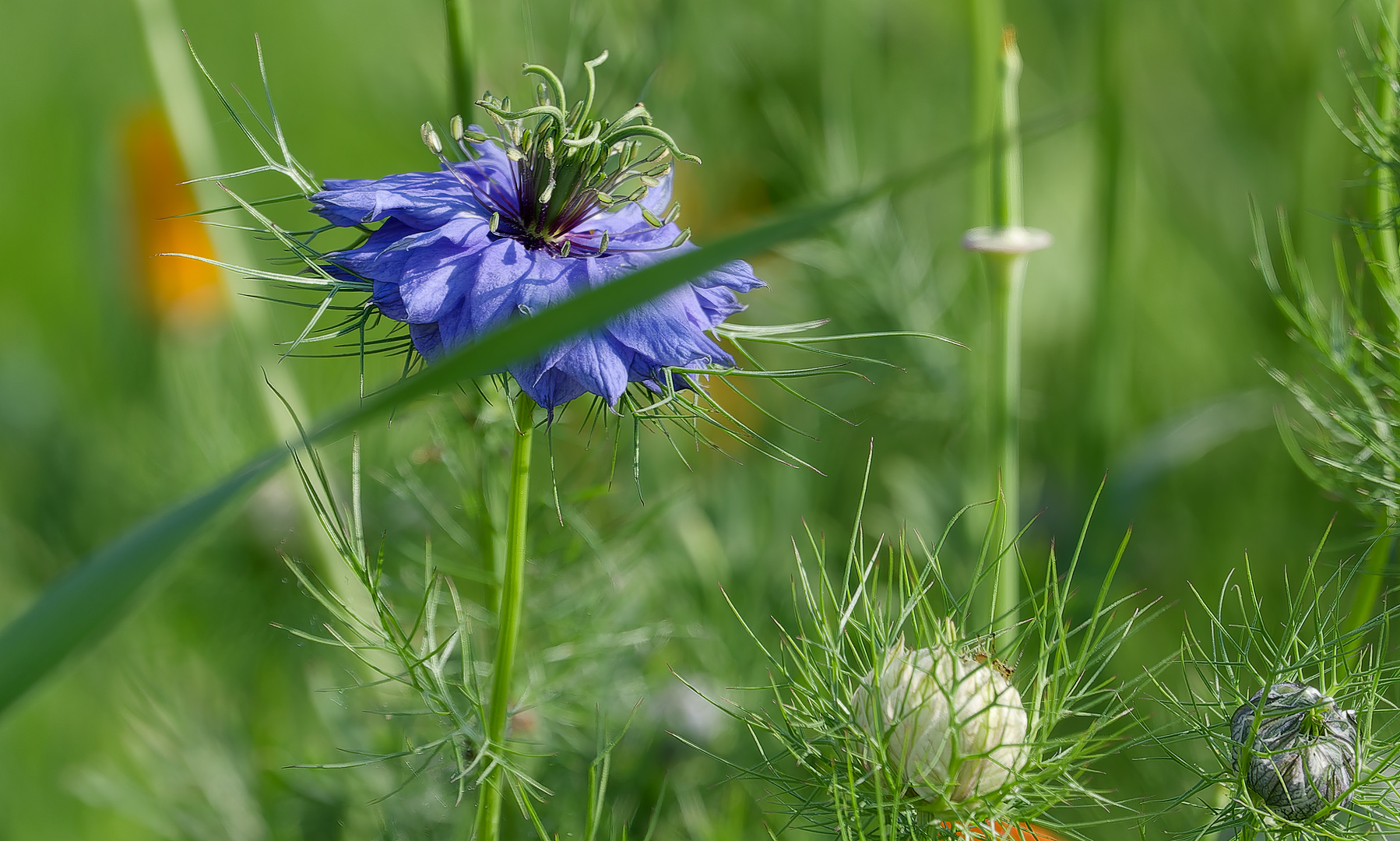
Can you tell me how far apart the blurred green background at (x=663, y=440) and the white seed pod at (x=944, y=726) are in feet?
0.60

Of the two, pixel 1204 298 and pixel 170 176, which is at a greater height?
pixel 170 176

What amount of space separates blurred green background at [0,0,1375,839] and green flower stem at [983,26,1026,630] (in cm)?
10

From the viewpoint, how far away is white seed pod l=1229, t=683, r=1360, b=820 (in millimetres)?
395

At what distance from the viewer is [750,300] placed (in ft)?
3.89

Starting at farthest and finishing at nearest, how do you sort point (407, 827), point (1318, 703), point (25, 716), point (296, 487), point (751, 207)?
point (751, 207) → point (25, 716) → point (296, 487) → point (407, 827) → point (1318, 703)

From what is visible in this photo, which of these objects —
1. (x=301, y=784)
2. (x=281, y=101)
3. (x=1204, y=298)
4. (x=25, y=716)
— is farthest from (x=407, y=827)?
(x=281, y=101)

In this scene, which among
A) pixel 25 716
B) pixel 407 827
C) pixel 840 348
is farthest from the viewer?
pixel 840 348

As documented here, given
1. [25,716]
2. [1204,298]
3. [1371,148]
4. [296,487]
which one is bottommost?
[25,716]

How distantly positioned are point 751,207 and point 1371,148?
0.78m

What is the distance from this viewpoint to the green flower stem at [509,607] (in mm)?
402

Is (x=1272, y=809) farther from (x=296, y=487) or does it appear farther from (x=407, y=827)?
(x=296, y=487)

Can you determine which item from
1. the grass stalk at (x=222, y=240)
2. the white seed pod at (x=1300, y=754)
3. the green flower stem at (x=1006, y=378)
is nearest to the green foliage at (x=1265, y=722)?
the white seed pod at (x=1300, y=754)

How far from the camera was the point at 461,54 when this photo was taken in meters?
0.50

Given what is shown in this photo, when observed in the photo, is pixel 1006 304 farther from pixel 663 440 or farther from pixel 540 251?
A: pixel 663 440
